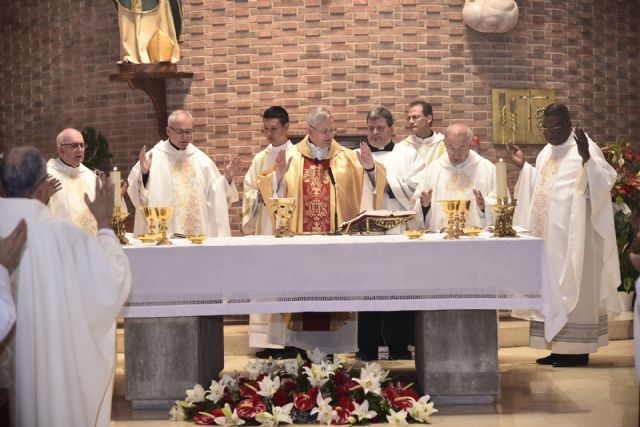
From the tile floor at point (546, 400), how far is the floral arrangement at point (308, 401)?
15 cm

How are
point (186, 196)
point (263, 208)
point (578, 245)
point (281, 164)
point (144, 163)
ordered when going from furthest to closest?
1. point (186, 196)
2. point (263, 208)
3. point (144, 163)
4. point (578, 245)
5. point (281, 164)

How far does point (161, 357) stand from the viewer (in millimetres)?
6406

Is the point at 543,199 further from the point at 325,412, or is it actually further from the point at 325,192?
the point at 325,412

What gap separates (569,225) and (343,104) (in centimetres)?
326

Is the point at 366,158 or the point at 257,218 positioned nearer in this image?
the point at 366,158

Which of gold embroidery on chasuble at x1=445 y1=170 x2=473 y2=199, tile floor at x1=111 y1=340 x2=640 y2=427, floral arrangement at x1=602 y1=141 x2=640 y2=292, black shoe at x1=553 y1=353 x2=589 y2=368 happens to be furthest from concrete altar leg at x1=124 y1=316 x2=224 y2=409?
floral arrangement at x1=602 y1=141 x2=640 y2=292

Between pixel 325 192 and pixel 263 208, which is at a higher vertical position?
pixel 325 192

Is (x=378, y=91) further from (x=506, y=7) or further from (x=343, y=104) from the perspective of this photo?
(x=506, y=7)

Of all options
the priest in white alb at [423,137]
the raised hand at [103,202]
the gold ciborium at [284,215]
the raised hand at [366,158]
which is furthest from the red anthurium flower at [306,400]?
the priest in white alb at [423,137]

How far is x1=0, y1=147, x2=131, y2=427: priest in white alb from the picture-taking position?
4312 millimetres

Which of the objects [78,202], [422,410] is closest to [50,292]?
[422,410]

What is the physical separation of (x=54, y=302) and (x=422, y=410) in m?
2.45

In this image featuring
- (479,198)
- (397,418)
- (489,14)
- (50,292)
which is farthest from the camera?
(489,14)

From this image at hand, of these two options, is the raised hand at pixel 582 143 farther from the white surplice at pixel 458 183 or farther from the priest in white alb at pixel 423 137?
the priest in white alb at pixel 423 137
